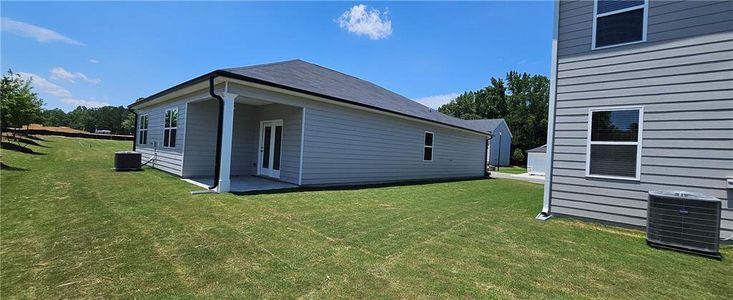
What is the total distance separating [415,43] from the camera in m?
15.0

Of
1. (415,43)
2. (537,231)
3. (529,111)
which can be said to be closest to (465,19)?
(415,43)

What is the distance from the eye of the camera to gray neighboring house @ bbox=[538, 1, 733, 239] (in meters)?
4.84

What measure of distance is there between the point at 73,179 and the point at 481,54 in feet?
64.9

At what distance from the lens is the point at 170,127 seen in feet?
36.9

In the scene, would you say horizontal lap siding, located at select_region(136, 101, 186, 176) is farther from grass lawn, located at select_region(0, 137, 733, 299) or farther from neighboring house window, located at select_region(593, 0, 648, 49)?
neighboring house window, located at select_region(593, 0, 648, 49)

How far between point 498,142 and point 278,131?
28.5m

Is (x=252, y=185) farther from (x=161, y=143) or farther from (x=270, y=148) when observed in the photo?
(x=161, y=143)

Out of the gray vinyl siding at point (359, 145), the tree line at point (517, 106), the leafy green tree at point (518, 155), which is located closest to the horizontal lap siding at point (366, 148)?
the gray vinyl siding at point (359, 145)

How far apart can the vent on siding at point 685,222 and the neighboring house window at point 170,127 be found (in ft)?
39.4

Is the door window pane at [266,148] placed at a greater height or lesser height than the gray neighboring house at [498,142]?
lesser

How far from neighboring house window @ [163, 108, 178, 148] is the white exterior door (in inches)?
109

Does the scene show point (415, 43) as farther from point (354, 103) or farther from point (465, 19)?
point (354, 103)

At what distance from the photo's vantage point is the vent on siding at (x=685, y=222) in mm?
4121

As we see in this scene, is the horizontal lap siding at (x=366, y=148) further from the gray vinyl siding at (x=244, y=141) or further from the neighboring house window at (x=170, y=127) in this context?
the neighboring house window at (x=170, y=127)
